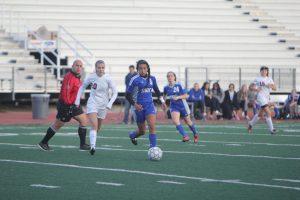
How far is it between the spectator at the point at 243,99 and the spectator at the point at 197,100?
161cm

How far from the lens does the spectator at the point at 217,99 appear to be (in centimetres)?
2983

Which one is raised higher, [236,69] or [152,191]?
[236,69]

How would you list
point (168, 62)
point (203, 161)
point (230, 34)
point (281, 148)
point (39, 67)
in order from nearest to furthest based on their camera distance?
point (203, 161) → point (281, 148) → point (39, 67) → point (168, 62) → point (230, 34)

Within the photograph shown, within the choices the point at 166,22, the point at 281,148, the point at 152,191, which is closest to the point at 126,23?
the point at 166,22

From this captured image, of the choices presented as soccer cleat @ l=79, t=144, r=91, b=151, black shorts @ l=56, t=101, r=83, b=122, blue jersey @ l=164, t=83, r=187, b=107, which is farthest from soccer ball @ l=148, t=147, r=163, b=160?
blue jersey @ l=164, t=83, r=187, b=107

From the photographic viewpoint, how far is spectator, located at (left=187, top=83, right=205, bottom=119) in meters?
29.1

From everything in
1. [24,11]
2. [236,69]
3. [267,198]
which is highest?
[24,11]

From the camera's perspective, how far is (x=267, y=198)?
32.6 ft

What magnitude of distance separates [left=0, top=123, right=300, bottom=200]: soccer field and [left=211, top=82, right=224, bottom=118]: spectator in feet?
32.2

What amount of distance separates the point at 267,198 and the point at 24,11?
27638 mm

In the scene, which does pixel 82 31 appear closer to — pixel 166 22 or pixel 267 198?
pixel 166 22

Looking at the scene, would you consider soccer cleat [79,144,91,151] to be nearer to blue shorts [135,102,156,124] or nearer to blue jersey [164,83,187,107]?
blue shorts [135,102,156,124]

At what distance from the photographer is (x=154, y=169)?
1291 centimetres

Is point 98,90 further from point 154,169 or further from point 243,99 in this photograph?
point 243,99
